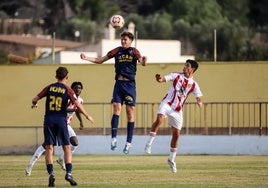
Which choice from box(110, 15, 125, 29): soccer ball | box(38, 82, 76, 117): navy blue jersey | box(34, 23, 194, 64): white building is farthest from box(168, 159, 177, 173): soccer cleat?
box(34, 23, 194, 64): white building

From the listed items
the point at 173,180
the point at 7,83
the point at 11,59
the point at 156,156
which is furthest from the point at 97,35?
the point at 173,180

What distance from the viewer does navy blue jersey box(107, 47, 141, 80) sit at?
30.1 m

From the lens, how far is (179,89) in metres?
30.8

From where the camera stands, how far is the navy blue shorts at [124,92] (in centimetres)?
3039

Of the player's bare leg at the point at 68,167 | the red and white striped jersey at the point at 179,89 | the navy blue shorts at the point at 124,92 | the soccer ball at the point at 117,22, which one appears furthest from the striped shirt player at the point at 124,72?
the player's bare leg at the point at 68,167

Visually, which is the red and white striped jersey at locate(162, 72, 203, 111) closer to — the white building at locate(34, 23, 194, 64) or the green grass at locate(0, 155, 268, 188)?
the green grass at locate(0, 155, 268, 188)

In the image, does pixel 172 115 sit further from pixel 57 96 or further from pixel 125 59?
pixel 57 96

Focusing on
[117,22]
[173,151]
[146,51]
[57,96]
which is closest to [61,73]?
Answer: [57,96]

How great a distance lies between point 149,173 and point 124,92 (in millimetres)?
2007

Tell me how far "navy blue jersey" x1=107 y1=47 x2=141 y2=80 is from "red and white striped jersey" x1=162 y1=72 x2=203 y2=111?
39.3 inches

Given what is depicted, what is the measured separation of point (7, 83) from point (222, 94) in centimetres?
792

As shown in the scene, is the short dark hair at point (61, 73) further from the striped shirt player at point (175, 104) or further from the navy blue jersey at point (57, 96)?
the striped shirt player at point (175, 104)

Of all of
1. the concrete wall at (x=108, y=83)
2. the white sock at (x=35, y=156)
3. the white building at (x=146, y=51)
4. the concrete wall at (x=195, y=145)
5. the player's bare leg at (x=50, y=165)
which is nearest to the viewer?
the player's bare leg at (x=50, y=165)

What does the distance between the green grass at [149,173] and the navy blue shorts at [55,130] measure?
93cm
